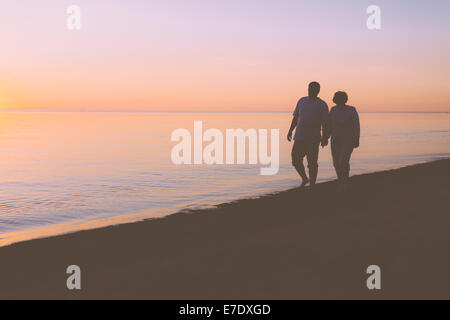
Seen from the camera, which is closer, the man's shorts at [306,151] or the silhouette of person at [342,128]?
the silhouette of person at [342,128]

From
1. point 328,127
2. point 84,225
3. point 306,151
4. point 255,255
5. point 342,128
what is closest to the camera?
point 255,255

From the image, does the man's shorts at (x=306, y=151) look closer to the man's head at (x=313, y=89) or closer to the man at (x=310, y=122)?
the man at (x=310, y=122)

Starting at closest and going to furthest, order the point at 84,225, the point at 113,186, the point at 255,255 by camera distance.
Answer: the point at 255,255 → the point at 84,225 → the point at 113,186

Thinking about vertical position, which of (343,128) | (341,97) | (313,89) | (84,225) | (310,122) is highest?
(313,89)

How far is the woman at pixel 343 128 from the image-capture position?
34.4 feet

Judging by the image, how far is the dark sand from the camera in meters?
4.88

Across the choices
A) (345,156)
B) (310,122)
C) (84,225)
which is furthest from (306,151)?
(84,225)

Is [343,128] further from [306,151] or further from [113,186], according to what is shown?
[113,186]

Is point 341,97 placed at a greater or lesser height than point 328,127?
greater

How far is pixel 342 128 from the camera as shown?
10.6m

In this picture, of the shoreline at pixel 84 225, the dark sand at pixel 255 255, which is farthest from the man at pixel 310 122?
the shoreline at pixel 84 225

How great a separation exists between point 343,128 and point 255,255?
5.37 m

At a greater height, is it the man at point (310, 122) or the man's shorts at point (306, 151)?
Answer: the man at point (310, 122)

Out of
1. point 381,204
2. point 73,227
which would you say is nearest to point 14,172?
point 73,227
